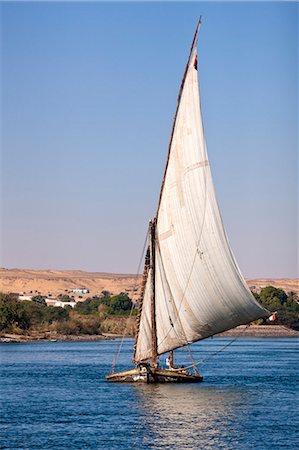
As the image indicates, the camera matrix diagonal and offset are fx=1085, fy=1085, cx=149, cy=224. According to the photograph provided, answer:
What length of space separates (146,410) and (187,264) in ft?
26.5

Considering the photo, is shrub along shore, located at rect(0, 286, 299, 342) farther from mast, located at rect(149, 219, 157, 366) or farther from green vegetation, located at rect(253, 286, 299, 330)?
mast, located at rect(149, 219, 157, 366)

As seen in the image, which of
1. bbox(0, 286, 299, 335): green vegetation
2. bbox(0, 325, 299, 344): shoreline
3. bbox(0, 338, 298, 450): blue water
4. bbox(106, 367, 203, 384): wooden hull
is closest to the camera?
bbox(0, 338, 298, 450): blue water

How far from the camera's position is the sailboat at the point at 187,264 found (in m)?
43.8

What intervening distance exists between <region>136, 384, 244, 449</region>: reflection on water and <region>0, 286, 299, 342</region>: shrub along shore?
53.5 metres

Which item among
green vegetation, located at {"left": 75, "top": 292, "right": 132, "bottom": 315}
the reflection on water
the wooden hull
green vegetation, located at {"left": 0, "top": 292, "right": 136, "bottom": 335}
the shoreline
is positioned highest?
green vegetation, located at {"left": 75, "top": 292, "right": 132, "bottom": 315}

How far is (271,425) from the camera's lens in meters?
35.7

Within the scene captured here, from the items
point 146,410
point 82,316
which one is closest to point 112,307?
point 82,316

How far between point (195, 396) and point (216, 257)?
5.61 meters

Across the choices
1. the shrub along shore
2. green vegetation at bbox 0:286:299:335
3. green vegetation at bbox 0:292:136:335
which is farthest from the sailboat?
green vegetation at bbox 0:292:136:335

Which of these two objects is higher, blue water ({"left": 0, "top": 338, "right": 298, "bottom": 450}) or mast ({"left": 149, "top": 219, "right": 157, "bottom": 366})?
mast ({"left": 149, "top": 219, "right": 157, "bottom": 366})

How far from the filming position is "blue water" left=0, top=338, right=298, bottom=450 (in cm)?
3244

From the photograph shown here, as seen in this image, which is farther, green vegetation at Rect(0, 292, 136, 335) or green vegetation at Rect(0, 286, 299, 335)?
green vegetation at Rect(0, 286, 299, 335)

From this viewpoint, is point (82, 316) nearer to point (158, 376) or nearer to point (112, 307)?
point (112, 307)

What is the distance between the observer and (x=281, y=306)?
128 m
